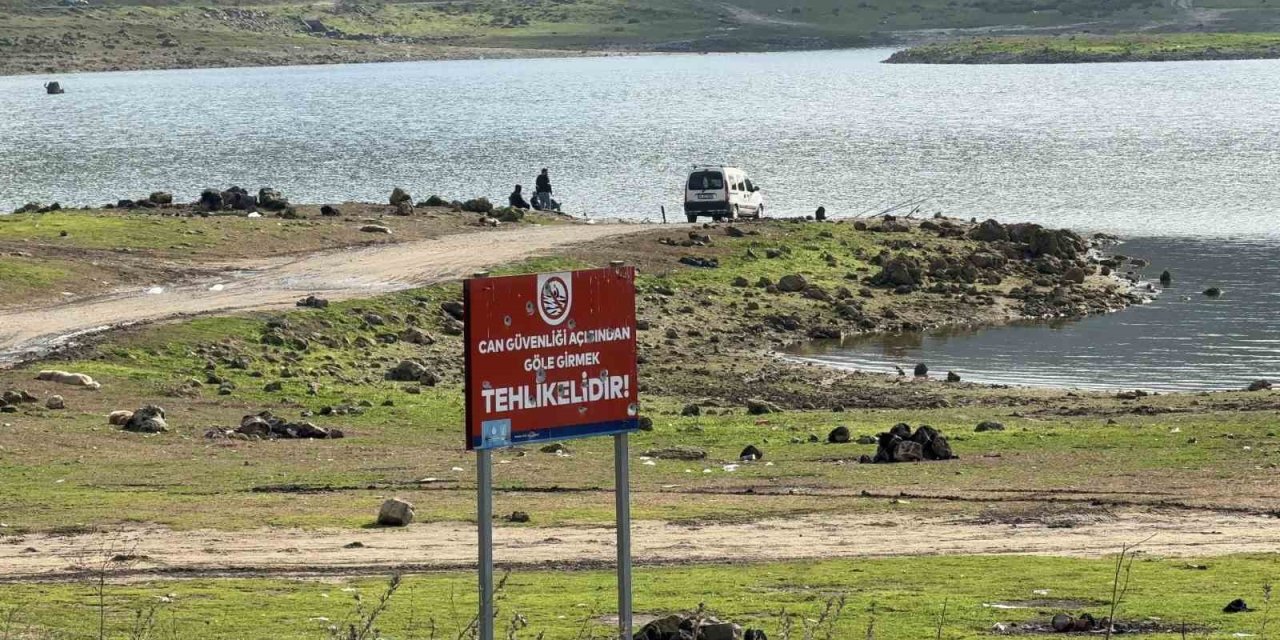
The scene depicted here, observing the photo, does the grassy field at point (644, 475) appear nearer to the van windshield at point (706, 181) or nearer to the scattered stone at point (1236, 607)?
the scattered stone at point (1236, 607)

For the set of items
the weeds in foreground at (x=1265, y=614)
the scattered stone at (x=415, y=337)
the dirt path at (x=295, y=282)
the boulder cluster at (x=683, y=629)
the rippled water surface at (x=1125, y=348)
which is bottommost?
the rippled water surface at (x=1125, y=348)

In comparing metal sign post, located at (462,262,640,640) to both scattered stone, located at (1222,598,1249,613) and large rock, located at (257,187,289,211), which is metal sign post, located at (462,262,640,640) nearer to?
scattered stone, located at (1222,598,1249,613)

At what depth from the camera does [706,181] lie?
63719 millimetres

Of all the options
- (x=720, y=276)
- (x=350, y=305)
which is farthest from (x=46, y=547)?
(x=720, y=276)

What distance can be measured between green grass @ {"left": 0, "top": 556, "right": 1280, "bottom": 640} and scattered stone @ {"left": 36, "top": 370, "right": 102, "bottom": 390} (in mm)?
15556

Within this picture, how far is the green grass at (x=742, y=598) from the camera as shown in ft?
55.8

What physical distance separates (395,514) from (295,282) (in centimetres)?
2311

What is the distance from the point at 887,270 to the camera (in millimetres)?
53250

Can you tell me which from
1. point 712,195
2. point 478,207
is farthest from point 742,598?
point 712,195

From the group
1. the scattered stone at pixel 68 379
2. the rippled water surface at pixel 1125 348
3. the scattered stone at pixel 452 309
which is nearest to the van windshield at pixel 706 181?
the rippled water surface at pixel 1125 348

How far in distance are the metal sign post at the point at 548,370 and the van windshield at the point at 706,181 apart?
5003 centimetres

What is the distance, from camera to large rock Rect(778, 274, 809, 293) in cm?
5088

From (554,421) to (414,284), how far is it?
32.6m

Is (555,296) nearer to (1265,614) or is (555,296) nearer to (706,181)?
(1265,614)
